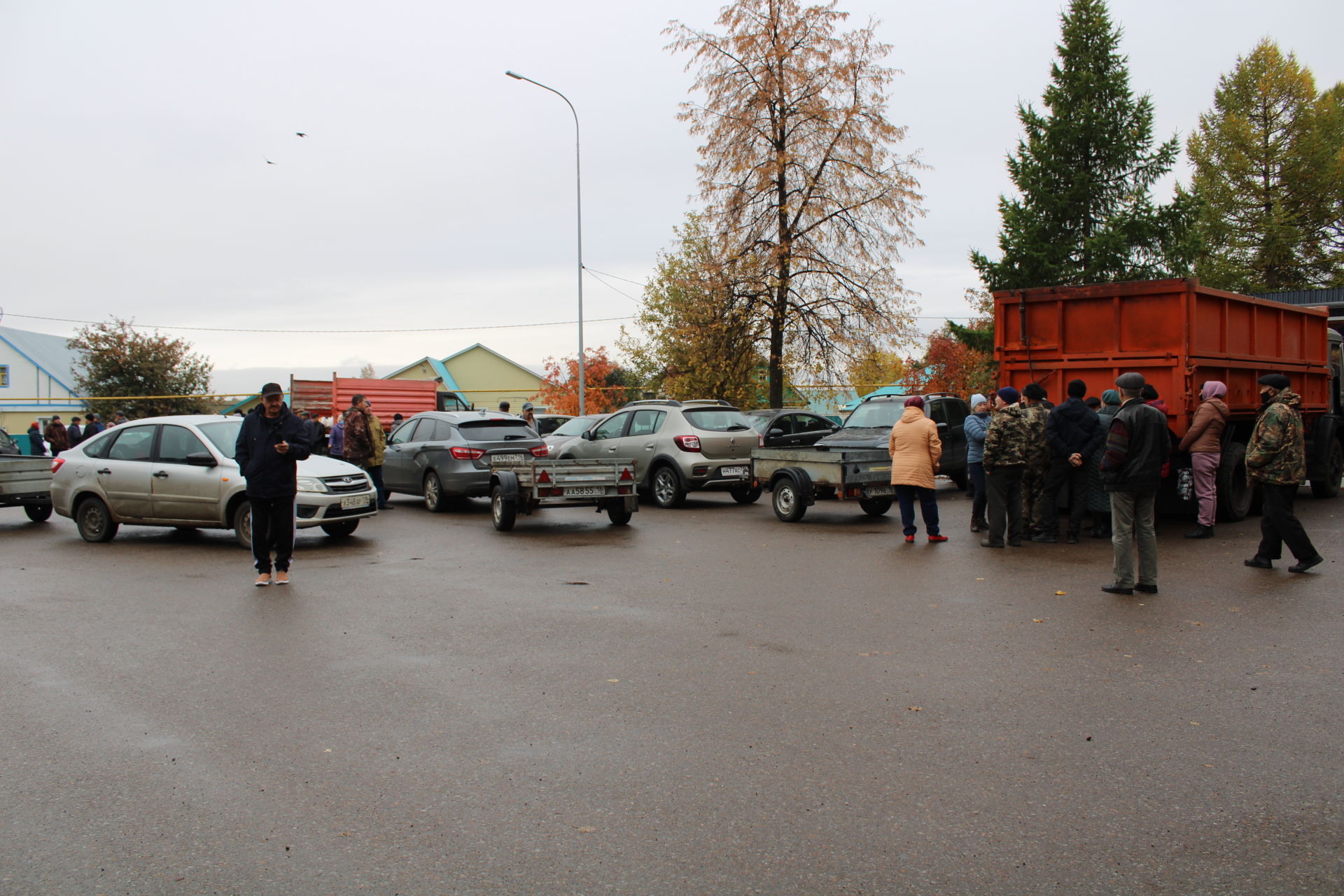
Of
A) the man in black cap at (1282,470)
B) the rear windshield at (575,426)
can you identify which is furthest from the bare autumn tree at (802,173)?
the man in black cap at (1282,470)

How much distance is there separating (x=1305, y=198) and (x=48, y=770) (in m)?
46.2

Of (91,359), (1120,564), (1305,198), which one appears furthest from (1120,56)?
(91,359)

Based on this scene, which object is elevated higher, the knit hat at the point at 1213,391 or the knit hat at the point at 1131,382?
the knit hat at the point at 1213,391

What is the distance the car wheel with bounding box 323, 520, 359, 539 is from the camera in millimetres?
13078

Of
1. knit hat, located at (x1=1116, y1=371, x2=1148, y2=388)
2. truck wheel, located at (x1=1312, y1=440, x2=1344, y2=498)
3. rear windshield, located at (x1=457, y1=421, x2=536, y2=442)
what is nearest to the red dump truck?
truck wheel, located at (x1=1312, y1=440, x2=1344, y2=498)

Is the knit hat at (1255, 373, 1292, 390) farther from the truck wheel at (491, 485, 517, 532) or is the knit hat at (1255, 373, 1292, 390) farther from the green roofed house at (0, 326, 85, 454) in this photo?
the green roofed house at (0, 326, 85, 454)

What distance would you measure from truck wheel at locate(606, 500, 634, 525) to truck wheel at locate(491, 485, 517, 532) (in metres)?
1.36

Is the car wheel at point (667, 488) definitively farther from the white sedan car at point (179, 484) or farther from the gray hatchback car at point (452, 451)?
the white sedan car at point (179, 484)

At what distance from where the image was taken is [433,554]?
11453mm

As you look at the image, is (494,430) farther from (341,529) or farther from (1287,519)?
(1287,519)

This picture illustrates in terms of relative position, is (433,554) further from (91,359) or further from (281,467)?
(91,359)

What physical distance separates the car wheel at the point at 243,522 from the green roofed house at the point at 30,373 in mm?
44762

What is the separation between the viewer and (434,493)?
53.9 feet

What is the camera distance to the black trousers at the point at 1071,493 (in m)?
11.6
